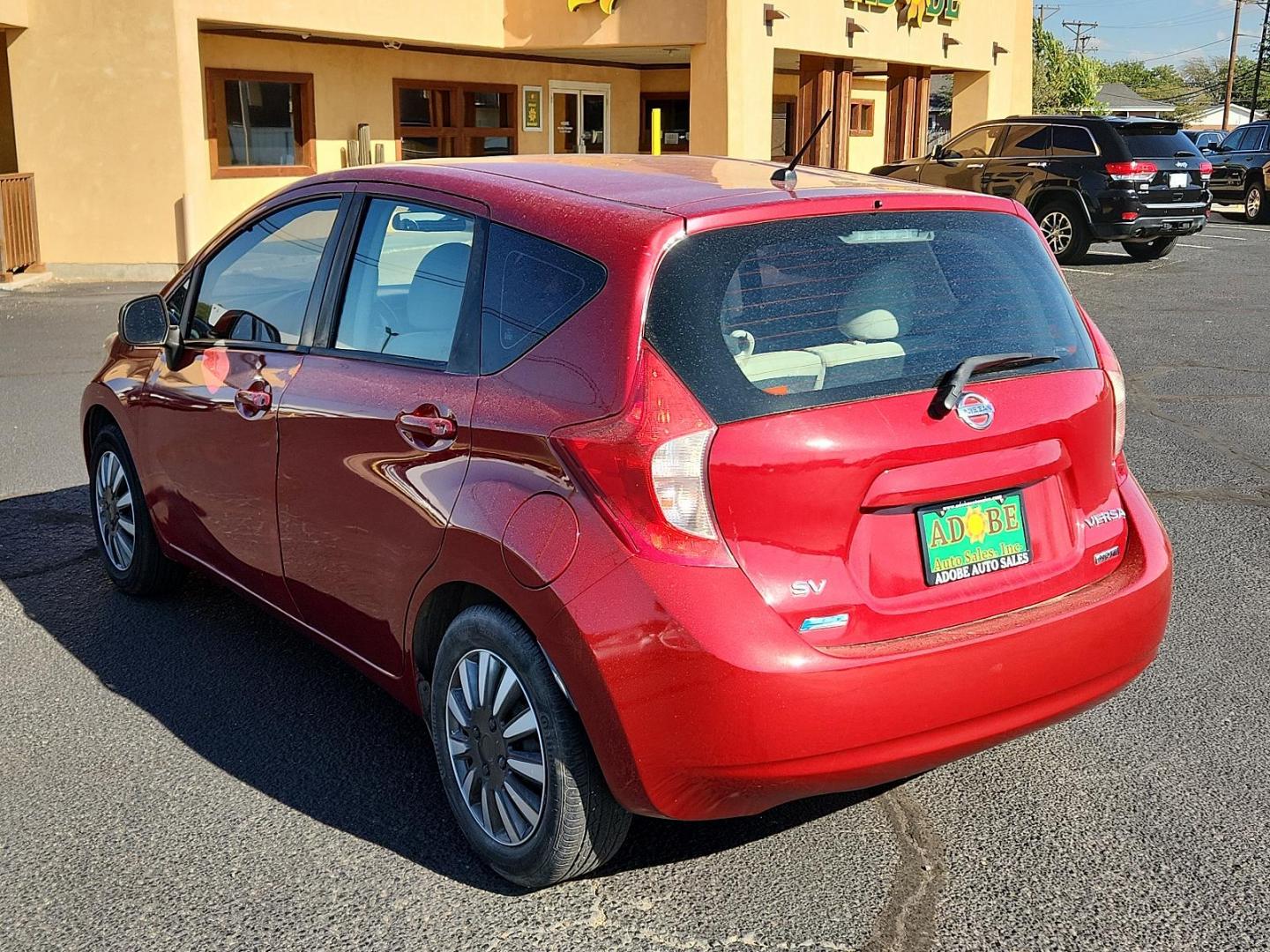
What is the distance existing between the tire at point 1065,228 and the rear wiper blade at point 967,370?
16.2 m

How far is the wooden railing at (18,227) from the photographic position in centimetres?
1636

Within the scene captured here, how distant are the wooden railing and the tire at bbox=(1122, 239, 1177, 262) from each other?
1508 cm

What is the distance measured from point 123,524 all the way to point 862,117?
93.4 ft

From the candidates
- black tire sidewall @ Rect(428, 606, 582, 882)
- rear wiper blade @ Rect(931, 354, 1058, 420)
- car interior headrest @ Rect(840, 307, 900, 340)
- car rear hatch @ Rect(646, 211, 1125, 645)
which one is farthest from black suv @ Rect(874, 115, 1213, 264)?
black tire sidewall @ Rect(428, 606, 582, 882)

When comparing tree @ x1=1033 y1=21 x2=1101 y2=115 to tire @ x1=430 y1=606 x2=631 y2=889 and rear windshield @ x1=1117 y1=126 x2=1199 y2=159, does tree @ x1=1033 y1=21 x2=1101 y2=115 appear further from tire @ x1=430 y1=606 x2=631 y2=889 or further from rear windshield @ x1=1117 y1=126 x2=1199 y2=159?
tire @ x1=430 y1=606 x2=631 y2=889

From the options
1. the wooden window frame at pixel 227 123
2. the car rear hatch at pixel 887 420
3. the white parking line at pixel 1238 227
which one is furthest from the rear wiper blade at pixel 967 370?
the white parking line at pixel 1238 227

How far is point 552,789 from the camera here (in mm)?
3211

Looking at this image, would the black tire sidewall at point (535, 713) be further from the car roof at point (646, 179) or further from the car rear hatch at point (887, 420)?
the car roof at point (646, 179)

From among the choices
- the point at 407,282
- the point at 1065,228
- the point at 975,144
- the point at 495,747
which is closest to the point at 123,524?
the point at 407,282

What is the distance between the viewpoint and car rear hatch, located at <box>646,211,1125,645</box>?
3.03 meters

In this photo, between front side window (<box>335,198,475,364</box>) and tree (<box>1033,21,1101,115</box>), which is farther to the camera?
tree (<box>1033,21,1101,115</box>)

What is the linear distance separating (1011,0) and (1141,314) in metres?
16.9

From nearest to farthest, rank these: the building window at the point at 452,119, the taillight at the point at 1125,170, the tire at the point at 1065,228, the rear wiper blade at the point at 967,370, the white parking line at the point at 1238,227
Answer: the rear wiper blade at the point at 967,370
the taillight at the point at 1125,170
the tire at the point at 1065,228
the building window at the point at 452,119
the white parking line at the point at 1238,227

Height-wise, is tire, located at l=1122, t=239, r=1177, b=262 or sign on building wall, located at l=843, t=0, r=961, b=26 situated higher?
sign on building wall, located at l=843, t=0, r=961, b=26
